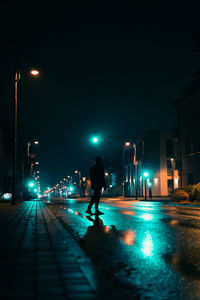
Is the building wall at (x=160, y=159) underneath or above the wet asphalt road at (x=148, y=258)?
above

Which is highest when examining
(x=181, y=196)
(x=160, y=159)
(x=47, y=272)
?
(x=160, y=159)

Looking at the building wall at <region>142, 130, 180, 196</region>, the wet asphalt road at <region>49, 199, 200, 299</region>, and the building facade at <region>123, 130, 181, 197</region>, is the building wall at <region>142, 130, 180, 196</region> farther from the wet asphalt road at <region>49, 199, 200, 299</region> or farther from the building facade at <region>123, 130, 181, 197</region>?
the wet asphalt road at <region>49, 199, 200, 299</region>

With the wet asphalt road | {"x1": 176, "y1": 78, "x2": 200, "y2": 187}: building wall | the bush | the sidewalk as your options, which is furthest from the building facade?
the sidewalk

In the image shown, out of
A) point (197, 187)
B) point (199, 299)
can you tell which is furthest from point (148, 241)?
point (197, 187)

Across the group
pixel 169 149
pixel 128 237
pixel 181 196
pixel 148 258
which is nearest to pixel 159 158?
pixel 169 149

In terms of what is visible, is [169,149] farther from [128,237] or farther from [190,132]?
[128,237]

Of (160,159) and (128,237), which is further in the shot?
(160,159)

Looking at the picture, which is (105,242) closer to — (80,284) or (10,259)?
(10,259)

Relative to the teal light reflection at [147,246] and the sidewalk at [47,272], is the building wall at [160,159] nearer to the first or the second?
the teal light reflection at [147,246]

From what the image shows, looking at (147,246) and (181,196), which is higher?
(181,196)

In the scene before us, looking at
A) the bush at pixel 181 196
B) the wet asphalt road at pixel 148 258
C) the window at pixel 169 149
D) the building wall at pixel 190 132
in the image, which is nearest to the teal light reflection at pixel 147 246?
the wet asphalt road at pixel 148 258

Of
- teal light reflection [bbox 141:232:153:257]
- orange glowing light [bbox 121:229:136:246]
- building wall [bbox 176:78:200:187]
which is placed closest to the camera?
teal light reflection [bbox 141:232:153:257]

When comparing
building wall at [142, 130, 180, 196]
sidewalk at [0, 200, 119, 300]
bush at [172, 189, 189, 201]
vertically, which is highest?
building wall at [142, 130, 180, 196]

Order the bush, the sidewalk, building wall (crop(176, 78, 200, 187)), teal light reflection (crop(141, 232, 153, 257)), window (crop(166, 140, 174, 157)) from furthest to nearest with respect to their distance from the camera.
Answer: window (crop(166, 140, 174, 157)), building wall (crop(176, 78, 200, 187)), the bush, teal light reflection (crop(141, 232, 153, 257)), the sidewalk
